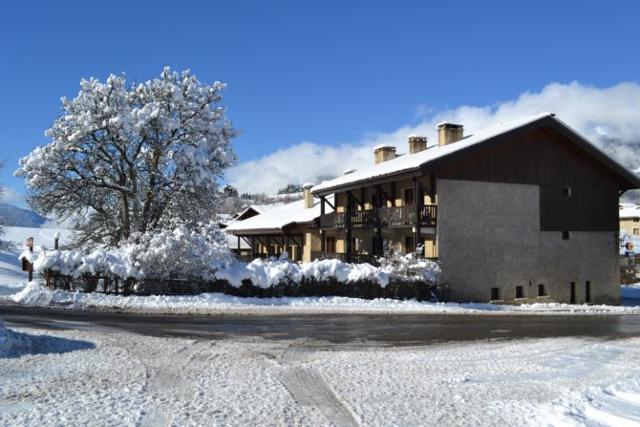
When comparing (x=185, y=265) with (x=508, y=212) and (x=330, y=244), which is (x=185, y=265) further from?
(x=330, y=244)

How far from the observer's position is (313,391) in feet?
26.9

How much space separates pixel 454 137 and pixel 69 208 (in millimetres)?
21552

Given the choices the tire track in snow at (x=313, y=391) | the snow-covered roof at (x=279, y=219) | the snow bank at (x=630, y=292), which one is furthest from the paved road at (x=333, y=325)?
the snow-covered roof at (x=279, y=219)

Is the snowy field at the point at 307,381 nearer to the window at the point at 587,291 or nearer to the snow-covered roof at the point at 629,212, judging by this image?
the window at the point at 587,291

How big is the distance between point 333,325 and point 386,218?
48.2 ft

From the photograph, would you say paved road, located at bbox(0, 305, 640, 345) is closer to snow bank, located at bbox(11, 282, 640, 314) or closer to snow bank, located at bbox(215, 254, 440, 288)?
snow bank, located at bbox(11, 282, 640, 314)

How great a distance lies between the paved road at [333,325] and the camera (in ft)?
45.5

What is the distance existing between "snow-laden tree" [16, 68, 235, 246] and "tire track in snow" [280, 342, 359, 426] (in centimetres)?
1946

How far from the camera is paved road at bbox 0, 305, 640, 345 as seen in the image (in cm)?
1387

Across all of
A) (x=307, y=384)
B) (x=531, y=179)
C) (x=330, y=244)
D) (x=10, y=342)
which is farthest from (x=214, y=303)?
(x=330, y=244)

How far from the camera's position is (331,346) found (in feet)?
40.6

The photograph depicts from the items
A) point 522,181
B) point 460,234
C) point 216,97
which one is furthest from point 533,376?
point 216,97

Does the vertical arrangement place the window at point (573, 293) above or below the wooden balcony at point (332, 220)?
below

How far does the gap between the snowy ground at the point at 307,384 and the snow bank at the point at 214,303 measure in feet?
22.6
